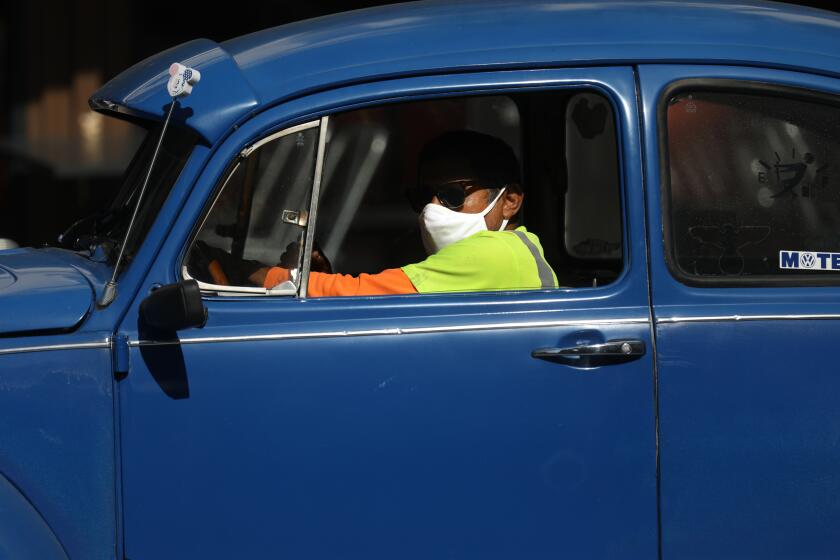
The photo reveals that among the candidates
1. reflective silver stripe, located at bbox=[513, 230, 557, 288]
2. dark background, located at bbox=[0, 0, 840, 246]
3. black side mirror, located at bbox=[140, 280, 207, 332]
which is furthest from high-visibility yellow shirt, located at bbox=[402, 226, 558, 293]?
dark background, located at bbox=[0, 0, 840, 246]

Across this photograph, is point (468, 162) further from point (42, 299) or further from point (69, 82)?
point (69, 82)

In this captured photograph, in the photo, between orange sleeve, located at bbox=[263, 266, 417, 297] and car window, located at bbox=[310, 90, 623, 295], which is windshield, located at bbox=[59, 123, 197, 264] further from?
car window, located at bbox=[310, 90, 623, 295]

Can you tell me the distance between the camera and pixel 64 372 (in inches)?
105

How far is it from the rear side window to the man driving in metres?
0.47

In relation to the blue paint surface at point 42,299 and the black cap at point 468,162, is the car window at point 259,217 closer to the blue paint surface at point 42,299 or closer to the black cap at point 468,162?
the blue paint surface at point 42,299

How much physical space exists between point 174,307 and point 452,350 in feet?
2.17

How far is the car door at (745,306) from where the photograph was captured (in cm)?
275

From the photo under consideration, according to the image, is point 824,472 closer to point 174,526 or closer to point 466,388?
point 466,388

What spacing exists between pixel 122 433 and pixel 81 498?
18 centimetres

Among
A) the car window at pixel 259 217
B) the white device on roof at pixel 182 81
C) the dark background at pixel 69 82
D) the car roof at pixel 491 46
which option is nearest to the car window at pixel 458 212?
the car window at pixel 259 217

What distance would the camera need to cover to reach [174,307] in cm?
263

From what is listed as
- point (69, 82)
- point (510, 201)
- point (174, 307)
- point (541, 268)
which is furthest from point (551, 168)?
point (69, 82)

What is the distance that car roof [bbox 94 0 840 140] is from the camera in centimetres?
288

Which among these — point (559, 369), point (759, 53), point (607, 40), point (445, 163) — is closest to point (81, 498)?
point (559, 369)
